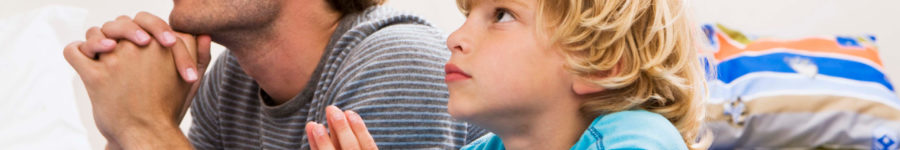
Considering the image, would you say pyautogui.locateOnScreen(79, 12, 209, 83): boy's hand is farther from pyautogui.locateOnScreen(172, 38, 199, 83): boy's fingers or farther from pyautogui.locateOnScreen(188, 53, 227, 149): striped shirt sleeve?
pyautogui.locateOnScreen(188, 53, 227, 149): striped shirt sleeve

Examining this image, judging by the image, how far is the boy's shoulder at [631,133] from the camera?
72 centimetres

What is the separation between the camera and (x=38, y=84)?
1.24m

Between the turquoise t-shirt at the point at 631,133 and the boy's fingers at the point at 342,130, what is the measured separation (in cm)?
19

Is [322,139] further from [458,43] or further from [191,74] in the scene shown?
[191,74]

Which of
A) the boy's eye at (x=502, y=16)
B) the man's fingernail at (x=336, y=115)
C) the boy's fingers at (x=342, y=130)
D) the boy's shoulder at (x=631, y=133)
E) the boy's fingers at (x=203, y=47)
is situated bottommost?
the boy's fingers at (x=203, y=47)

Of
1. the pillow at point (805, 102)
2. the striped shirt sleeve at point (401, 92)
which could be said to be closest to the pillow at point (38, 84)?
the striped shirt sleeve at point (401, 92)

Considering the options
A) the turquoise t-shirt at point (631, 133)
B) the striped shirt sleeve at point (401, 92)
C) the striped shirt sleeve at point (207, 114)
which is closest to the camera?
the turquoise t-shirt at point (631, 133)

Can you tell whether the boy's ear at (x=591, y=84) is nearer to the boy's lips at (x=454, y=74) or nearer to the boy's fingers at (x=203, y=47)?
the boy's lips at (x=454, y=74)

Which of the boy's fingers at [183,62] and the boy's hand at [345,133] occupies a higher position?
the boy's hand at [345,133]

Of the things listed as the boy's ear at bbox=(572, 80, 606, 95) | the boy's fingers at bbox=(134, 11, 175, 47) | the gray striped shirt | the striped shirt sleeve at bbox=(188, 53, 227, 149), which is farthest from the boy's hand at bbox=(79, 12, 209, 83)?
the boy's ear at bbox=(572, 80, 606, 95)

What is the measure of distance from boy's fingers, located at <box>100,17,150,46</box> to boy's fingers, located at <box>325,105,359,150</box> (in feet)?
1.62

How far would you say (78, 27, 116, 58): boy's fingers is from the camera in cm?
115

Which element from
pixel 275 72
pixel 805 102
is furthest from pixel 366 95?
pixel 805 102

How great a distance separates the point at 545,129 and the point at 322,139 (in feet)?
0.67
